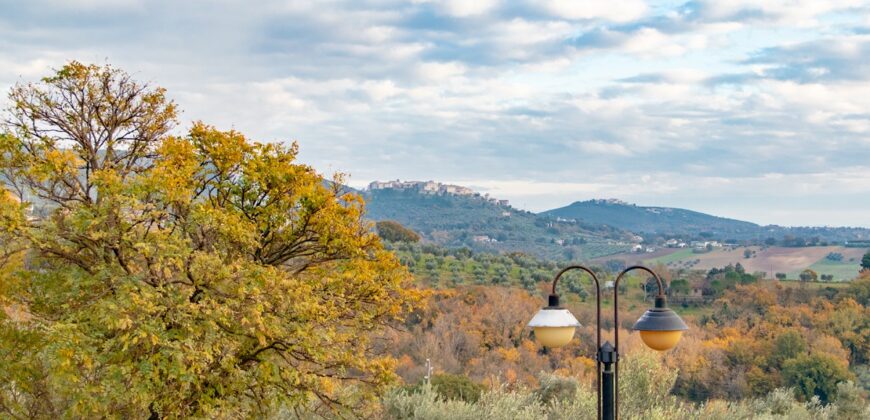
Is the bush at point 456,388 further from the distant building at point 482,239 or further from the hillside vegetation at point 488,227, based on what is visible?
the distant building at point 482,239

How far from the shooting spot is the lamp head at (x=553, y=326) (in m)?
8.29

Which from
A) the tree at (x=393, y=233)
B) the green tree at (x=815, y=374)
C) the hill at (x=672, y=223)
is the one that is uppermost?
the hill at (x=672, y=223)

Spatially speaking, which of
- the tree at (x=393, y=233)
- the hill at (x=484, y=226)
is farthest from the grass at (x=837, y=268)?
the tree at (x=393, y=233)

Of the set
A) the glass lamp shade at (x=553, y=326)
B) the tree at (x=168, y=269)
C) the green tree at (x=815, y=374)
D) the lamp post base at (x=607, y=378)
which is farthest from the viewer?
the green tree at (x=815, y=374)

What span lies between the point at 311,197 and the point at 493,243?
8877 cm

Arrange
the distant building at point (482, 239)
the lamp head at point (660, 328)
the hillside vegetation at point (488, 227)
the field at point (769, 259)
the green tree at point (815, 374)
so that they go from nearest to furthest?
the lamp head at point (660, 328) < the green tree at point (815, 374) < the field at point (769, 259) < the distant building at point (482, 239) < the hillside vegetation at point (488, 227)

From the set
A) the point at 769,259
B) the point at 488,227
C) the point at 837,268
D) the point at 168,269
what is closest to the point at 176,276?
the point at 168,269

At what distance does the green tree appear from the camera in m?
37.5

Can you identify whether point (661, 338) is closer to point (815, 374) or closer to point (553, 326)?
A: point (553, 326)

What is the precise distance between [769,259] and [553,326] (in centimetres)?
8717

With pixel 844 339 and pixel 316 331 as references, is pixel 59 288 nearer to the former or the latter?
pixel 316 331

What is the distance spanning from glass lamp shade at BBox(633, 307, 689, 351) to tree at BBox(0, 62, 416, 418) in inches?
221

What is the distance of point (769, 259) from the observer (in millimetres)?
88938

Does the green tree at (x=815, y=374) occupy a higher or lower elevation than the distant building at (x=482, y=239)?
lower
